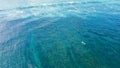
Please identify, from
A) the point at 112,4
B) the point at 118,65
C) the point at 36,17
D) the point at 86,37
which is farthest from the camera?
the point at 112,4

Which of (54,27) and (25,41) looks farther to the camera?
(54,27)

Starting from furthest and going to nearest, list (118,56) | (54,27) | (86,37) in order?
(54,27) < (86,37) < (118,56)

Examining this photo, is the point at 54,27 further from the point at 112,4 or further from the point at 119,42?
the point at 112,4

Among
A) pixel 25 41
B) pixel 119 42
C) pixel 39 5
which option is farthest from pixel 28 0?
pixel 119 42

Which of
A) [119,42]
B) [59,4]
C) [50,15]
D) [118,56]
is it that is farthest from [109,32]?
[59,4]

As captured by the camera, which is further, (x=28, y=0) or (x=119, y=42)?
(x=28, y=0)

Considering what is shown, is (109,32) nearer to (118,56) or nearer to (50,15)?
(118,56)
